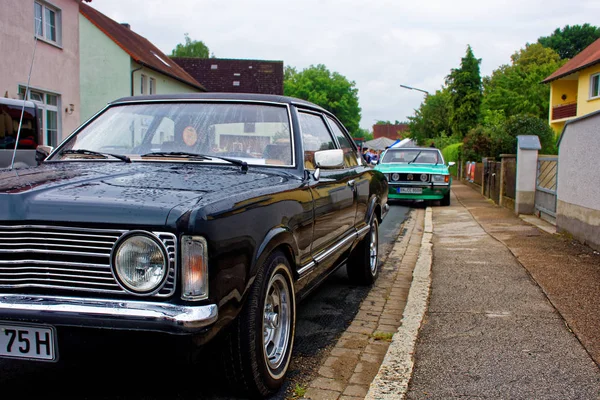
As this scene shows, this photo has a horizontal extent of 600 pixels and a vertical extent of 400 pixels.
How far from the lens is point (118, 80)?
28.9 meters

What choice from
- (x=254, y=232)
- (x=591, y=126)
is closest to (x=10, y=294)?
(x=254, y=232)

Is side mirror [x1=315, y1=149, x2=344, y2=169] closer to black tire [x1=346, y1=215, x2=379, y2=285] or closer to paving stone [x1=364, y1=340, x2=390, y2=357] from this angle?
paving stone [x1=364, y1=340, x2=390, y2=357]

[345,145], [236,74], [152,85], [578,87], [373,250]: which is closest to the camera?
[345,145]

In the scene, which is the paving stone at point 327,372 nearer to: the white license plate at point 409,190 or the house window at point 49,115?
the white license plate at point 409,190

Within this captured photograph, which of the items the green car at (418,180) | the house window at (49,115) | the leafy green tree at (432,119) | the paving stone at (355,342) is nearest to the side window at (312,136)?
the paving stone at (355,342)

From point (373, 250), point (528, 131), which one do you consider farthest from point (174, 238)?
point (528, 131)

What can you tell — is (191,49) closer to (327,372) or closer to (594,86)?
(594,86)

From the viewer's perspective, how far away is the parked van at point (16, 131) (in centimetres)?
1057

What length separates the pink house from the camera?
51.2 ft

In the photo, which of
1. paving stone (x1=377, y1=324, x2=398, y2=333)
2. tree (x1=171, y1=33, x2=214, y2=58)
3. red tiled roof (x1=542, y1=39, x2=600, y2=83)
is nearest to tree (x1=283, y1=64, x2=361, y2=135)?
tree (x1=171, y1=33, x2=214, y2=58)

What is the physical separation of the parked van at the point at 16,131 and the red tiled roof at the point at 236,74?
38.3 metres

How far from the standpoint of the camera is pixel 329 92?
91438 millimetres

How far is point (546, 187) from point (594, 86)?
2473cm

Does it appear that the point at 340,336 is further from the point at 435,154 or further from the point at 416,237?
the point at 435,154
